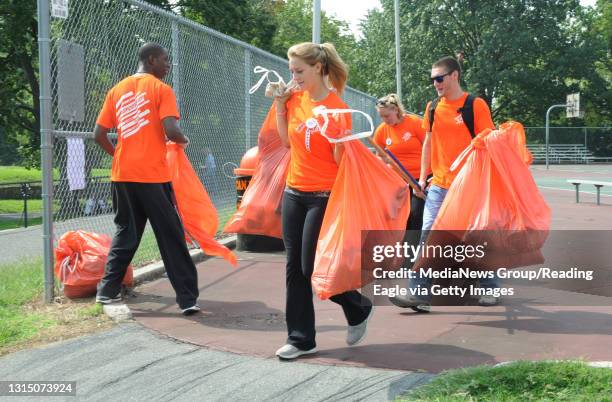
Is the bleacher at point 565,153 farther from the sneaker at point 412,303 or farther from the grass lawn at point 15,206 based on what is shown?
the sneaker at point 412,303

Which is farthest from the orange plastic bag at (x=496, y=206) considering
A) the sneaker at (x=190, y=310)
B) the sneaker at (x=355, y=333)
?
the sneaker at (x=190, y=310)

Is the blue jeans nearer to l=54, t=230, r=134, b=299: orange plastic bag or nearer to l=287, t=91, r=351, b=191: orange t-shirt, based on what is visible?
l=287, t=91, r=351, b=191: orange t-shirt

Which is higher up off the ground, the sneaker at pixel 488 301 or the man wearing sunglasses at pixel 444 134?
the man wearing sunglasses at pixel 444 134

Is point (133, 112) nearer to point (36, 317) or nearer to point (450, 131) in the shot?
point (36, 317)

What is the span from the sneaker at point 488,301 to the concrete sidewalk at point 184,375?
6.99 feet

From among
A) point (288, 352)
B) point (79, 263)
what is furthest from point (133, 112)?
point (288, 352)

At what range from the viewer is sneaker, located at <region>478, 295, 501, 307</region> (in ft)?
20.6

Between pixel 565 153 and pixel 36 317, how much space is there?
49035 mm

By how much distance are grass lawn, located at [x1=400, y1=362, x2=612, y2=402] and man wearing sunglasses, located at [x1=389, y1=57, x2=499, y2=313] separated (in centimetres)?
187

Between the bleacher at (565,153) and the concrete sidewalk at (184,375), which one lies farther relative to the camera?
the bleacher at (565,153)

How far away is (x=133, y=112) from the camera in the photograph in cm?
579

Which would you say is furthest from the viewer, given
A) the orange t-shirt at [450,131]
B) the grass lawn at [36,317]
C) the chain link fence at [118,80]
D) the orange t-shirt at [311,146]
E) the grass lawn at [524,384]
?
the chain link fence at [118,80]

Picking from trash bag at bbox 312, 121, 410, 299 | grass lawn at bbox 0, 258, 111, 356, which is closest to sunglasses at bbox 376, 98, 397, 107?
trash bag at bbox 312, 121, 410, 299

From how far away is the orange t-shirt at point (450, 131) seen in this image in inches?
237
